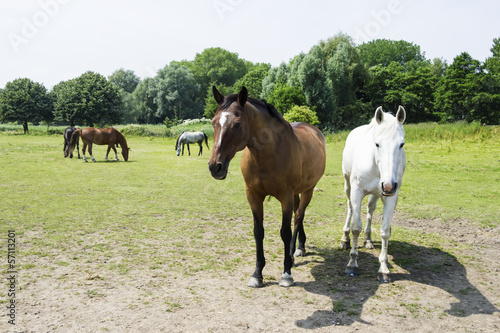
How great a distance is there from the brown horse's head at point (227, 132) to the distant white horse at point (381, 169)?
5.19ft

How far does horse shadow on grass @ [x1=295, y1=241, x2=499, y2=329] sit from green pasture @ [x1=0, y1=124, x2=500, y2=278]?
2.08 feet

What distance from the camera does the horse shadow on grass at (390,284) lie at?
3330 millimetres

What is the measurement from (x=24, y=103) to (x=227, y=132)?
175 ft

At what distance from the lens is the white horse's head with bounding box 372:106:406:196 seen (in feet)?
11.8

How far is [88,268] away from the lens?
4402mm

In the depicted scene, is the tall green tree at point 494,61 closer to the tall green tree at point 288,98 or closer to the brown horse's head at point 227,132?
the tall green tree at point 288,98

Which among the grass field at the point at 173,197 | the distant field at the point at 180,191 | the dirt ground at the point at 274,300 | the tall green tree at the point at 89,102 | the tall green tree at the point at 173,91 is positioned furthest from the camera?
the tall green tree at the point at 173,91

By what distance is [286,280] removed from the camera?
3.97m

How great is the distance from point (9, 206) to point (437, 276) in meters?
8.59

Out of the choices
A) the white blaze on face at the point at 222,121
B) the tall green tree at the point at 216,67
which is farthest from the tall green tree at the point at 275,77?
the white blaze on face at the point at 222,121

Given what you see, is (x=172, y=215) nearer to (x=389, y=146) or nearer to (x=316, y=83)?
(x=389, y=146)

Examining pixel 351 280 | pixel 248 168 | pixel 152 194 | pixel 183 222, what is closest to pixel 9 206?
pixel 152 194

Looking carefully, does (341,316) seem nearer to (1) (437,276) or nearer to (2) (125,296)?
(1) (437,276)

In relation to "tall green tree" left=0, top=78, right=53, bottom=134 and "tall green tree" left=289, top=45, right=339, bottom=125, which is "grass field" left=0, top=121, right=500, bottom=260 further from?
"tall green tree" left=0, top=78, right=53, bottom=134
